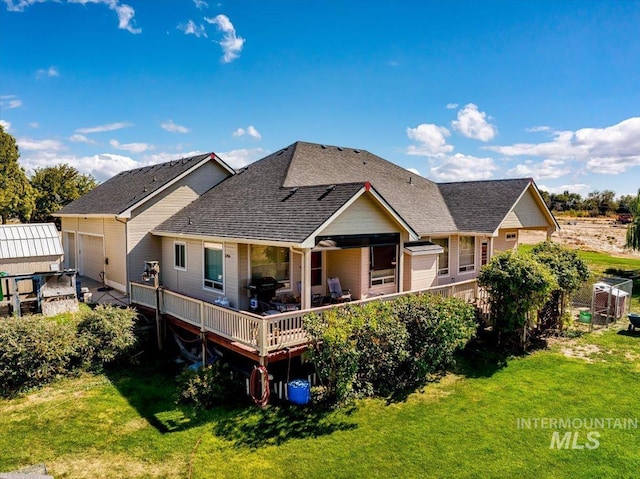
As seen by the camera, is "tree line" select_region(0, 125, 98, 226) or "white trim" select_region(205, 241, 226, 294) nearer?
"white trim" select_region(205, 241, 226, 294)

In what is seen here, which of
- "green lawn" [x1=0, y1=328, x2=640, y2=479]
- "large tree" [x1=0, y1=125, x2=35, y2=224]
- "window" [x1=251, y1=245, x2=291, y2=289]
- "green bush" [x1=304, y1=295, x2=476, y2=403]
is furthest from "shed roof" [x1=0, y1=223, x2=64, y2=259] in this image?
"large tree" [x1=0, y1=125, x2=35, y2=224]

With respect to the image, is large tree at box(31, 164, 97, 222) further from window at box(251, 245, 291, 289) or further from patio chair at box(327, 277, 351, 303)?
patio chair at box(327, 277, 351, 303)

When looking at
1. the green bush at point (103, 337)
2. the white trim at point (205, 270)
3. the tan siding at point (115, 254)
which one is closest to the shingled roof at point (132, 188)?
the tan siding at point (115, 254)

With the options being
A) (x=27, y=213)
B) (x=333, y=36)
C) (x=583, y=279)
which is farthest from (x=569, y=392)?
(x=27, y=213)

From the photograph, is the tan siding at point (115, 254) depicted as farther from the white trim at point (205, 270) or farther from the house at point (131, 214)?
the white trim at point (205, 270)

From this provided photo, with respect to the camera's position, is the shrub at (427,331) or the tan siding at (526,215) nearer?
the shrub at (427,331)
